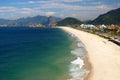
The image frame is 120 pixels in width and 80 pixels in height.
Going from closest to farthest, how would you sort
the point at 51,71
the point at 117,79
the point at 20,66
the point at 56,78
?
1. the point at 117,79
2. the point at 56,78
3. the point at 51,71
4. the point at 20,66

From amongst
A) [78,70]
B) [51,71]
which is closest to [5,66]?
[51,71]

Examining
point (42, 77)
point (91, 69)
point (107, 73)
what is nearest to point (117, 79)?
point (107, 73)

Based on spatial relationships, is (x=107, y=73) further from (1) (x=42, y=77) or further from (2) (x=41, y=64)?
(2) (x=41, y=64)

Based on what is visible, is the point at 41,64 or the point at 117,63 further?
the point at 41,64

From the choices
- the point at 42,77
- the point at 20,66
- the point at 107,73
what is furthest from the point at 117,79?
the point at 20,66

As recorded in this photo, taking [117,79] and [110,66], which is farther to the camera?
[110,66]

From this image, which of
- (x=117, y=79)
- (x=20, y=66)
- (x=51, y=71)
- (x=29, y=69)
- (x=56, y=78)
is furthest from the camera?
(x=20, y=66)

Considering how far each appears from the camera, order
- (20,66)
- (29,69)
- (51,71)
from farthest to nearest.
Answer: (20,66)
(29,69)
(51,71)

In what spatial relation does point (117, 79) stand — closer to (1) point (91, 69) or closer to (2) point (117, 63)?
(1) point (91, 69)
